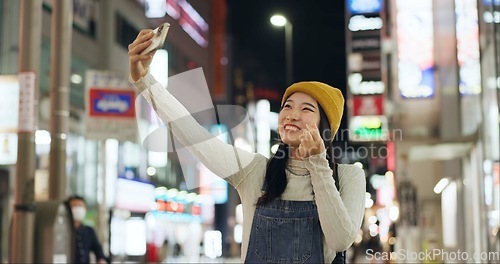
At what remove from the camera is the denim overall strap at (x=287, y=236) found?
253cm

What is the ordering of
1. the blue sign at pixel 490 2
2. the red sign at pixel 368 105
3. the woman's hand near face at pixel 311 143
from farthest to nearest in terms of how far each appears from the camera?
the red sign at pixel 368 105 < the blue sign at pixel 490 2 < the woman's hand near face at pixel 311 143

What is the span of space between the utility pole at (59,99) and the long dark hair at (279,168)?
7.21m

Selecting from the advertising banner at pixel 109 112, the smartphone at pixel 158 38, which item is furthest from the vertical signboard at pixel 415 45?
the smartphone at pixel 158 38

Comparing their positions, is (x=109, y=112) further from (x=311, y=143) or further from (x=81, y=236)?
(x=311, y=143)

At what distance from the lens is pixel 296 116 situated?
8.70 feet

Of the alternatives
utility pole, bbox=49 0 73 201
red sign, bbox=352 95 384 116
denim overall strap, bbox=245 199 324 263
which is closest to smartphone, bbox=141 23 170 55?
A: denim overall strap, bbox=245 199 324 263

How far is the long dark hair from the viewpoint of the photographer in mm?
2627

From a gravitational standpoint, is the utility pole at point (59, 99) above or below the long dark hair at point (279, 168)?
above

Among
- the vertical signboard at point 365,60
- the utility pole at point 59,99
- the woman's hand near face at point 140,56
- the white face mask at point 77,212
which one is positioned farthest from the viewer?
the vertical signboard at point 365,60

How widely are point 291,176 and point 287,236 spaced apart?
0.77 feet

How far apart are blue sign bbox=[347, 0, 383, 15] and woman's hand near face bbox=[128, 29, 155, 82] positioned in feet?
65.3

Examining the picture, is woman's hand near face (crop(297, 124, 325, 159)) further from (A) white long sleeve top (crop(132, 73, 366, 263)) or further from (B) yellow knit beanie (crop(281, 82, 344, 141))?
(B) yellow knit beanie (crop(281, 82, 344, 141))

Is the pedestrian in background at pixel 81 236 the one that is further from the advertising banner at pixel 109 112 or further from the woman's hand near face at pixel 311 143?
the woman's hand near face at pixel 311 143

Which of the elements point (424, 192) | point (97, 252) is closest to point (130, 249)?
point (424, 192)
